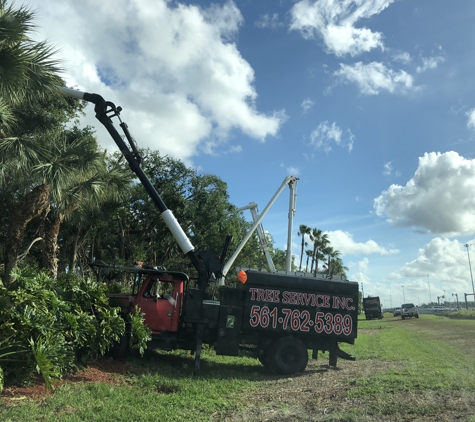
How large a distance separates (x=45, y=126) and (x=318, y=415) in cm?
1437

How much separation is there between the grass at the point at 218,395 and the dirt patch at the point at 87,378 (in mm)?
190

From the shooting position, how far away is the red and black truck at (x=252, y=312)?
10570 millimetres

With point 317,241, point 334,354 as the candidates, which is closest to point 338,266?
point 317,241

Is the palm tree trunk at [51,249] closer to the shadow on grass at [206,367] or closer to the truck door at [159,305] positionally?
the truck door at [159,305]

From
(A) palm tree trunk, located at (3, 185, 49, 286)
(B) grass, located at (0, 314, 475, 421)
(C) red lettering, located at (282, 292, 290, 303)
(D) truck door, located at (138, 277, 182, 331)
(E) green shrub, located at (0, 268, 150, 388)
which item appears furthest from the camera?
(A) palm tree trunk, located at (3, 185, 49, 286)

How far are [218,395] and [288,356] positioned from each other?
11.3ft

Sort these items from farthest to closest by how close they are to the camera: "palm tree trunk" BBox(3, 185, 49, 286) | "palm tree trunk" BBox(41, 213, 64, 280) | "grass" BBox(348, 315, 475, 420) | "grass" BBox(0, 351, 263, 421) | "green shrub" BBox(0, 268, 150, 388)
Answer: "palm tree trunk" BBox(41, 213, 64, 280) → "palm tree trunk" BBox(3, 185, 49, 286) → "grass" BBox(348, 315, 475, 420) → "green shrub" BBox(0, 268, 150, 388) → "grass" BBox(0, 351, 263, 421)

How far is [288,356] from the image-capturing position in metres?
11.0

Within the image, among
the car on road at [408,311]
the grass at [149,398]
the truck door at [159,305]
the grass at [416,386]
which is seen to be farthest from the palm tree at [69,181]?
the car on road at [408,311]

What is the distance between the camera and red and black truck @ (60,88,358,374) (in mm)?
10570

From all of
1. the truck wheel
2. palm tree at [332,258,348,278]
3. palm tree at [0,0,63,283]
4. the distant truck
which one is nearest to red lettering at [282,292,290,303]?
the truck wheel

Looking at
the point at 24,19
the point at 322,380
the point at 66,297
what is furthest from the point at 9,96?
the point at 322,380

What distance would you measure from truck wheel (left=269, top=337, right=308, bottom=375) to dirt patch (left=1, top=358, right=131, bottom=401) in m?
3.68

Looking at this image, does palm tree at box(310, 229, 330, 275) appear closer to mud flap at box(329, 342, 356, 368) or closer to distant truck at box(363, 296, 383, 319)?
distant truck at box(363, 296, 383, 319)
